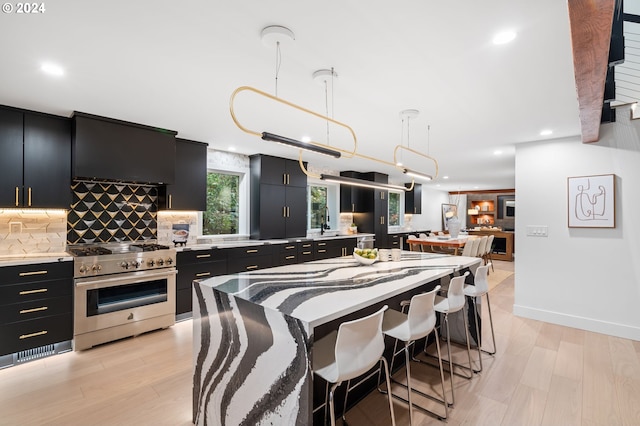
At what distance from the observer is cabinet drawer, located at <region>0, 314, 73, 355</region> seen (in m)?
2.78

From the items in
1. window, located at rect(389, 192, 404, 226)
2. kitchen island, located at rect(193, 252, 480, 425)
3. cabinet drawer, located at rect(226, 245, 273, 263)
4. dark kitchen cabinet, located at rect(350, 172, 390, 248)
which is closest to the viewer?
kitchen island, located at rect(193, 252, 480, 425)

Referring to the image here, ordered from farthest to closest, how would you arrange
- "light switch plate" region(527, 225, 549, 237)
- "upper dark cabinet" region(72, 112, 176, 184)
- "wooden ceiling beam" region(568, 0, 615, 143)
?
"light switch plate" region(527, 225, 549, 237), "upper dark cabinet" region(72, 112, 176, 184), "wooden ceiling beam" region(568, 0, 615, 143)

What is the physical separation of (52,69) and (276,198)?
3376mm

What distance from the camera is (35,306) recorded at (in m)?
2.93

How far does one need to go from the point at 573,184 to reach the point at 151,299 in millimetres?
5322

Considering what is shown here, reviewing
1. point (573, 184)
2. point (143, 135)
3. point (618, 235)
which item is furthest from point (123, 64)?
point (618, 235)

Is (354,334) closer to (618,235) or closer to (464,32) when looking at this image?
(464,32)

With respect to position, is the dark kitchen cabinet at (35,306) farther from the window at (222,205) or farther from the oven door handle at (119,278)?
the window at (222,205)

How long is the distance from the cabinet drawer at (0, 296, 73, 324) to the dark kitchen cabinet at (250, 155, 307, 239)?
2585 millimetres

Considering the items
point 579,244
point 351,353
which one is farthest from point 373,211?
point 351,353

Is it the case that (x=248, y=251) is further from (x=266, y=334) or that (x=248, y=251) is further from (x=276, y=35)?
(x=276, y=35)

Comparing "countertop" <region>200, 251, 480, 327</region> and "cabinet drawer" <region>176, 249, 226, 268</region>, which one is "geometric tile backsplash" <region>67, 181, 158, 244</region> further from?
"countertop" <region>200, 251, 480, 327</region>

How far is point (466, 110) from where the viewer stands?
10.1 feet

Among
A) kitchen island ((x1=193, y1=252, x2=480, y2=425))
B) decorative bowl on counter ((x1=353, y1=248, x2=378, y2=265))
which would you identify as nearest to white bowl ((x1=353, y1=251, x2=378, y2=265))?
decorative bowl on counter ((x1=353, y1=248, x2=378, y2=265))
